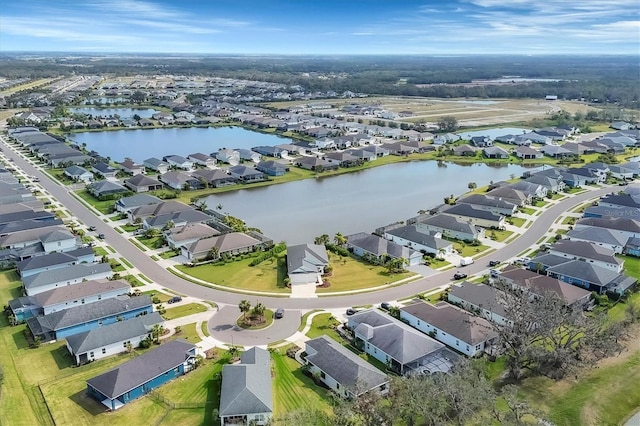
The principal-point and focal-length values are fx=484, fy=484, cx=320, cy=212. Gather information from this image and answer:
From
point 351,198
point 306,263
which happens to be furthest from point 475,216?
point 306,263

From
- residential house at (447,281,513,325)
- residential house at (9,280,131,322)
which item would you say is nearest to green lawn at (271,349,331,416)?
residential house at (447,281,513,325)

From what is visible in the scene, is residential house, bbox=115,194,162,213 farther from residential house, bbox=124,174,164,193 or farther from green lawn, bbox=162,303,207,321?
green lawn, bbox=162,303,207,321

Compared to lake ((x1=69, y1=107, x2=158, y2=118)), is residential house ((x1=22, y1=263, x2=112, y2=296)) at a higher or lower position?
lower

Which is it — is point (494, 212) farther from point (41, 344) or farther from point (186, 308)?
point (41, 344)

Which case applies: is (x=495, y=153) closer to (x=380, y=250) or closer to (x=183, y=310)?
(x=380, y=250)

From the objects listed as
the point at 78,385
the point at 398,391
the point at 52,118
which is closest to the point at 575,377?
the point at 398,391

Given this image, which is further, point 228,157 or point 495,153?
point 495,153

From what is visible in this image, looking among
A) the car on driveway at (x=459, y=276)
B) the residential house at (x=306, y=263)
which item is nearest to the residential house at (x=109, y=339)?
the residential house at (x=306, y=263)
